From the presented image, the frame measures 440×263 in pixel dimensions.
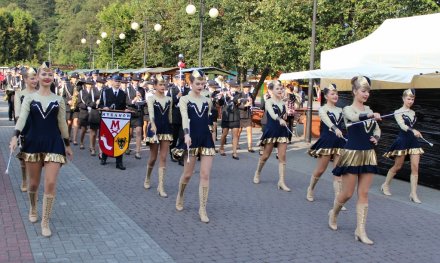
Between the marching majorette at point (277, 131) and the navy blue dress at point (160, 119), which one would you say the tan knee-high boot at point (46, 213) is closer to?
the navy blue dress at point (160, 119)

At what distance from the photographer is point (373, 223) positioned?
7.54 metres

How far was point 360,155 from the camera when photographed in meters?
6.49

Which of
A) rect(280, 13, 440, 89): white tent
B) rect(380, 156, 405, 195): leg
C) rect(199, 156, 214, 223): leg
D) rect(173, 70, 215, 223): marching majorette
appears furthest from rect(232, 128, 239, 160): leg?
rect(199, 156, 214, 223): leg

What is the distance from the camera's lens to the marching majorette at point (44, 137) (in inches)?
244

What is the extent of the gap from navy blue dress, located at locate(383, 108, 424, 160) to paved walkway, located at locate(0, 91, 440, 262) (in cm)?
87

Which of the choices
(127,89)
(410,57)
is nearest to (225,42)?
(127,89)

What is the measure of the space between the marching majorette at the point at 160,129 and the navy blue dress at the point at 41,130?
8.61 ft

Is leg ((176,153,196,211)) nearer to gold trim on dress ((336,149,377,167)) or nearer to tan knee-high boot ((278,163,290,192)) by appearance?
gold trim on dress ((336,149,377,167))

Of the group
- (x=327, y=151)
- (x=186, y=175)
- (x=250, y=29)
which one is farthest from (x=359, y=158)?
(x=250, y=29)

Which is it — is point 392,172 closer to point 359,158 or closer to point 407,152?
point 407,152

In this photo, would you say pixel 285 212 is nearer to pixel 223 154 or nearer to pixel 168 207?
pixel 168 207

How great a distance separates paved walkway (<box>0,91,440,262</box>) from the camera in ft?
19.3

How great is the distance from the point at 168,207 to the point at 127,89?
7001mm

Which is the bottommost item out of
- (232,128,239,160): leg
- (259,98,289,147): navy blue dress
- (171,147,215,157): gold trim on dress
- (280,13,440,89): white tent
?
(232,128,239,160): leg
